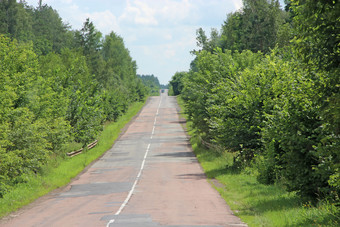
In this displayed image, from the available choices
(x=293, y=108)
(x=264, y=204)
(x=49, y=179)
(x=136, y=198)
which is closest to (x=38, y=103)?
(x=49, y=179)

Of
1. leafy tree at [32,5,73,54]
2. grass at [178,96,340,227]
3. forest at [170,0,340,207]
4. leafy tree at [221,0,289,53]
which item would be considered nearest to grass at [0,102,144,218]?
grass at [178,96,340,227]

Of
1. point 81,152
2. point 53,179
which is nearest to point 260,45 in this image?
point 81,152

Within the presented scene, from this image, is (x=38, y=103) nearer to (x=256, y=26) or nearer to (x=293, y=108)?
(x=293, y=108)

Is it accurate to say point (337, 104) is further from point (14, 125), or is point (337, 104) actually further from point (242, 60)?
point (242, 60)

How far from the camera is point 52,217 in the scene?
18.9 m

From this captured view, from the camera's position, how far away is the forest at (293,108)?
11.8m

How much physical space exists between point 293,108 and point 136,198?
865 cm

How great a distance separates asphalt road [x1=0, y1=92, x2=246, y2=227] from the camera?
17.4 meters

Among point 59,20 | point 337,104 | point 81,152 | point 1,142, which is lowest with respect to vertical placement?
point 81,152

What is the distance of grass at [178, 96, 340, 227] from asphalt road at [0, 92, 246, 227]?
655 millimetres

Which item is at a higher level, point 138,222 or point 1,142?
point 1,142

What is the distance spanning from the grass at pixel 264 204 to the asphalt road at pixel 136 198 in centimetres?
66

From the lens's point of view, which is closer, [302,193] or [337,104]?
[337,104]

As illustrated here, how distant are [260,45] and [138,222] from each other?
64.2 meters
